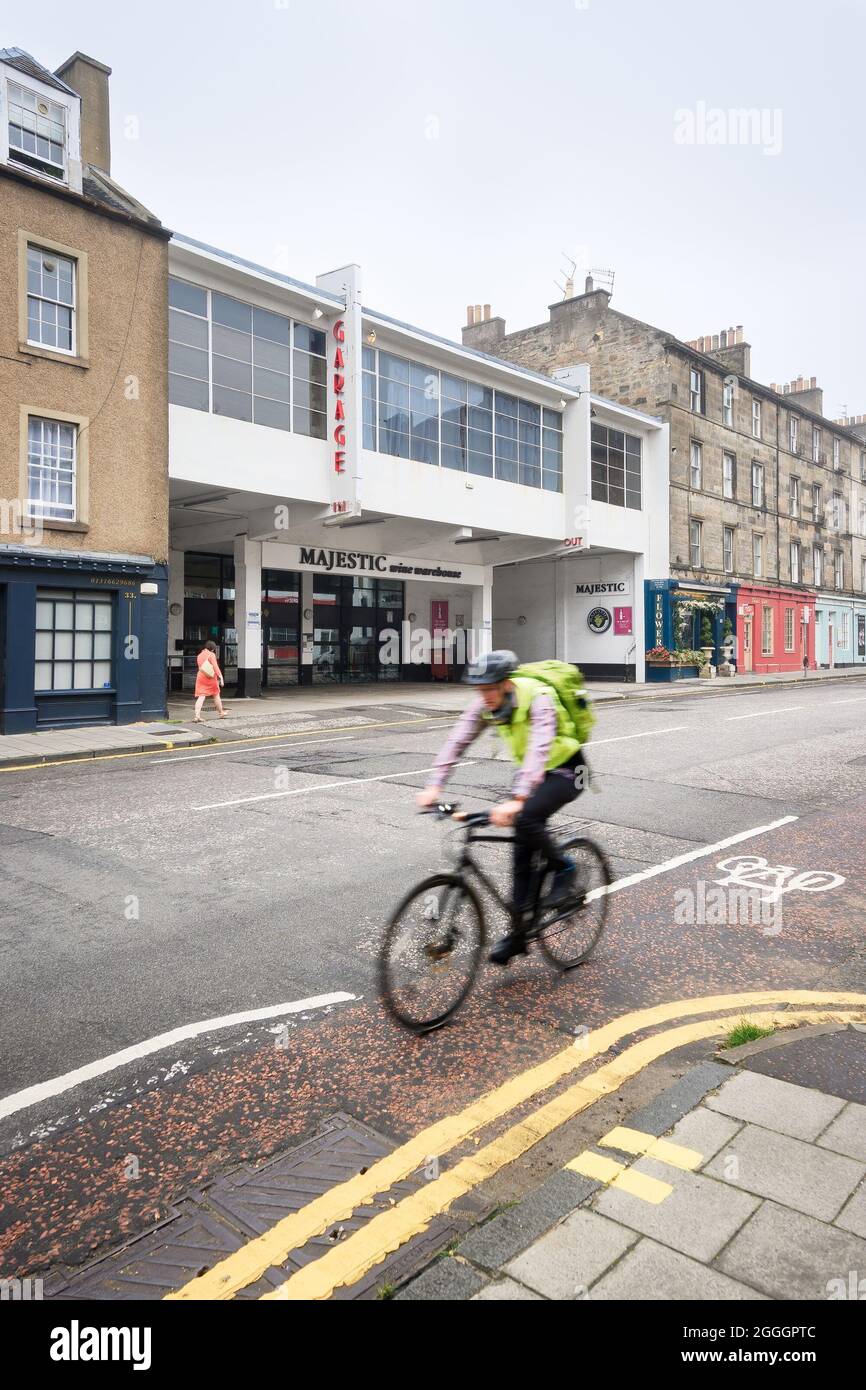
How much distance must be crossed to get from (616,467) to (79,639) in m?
21.6

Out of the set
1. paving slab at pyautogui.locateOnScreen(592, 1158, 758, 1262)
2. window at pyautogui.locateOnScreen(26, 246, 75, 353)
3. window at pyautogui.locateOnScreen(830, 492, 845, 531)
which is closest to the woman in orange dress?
window at pyautogui.locateOnScreen(26, 246, 75, 353)

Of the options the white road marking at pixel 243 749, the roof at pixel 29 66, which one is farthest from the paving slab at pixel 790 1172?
the roof at pixel 29 66

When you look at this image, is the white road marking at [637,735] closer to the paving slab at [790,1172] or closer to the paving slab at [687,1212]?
the paving slab at [790,1172]

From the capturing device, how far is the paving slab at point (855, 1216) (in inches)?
97.3

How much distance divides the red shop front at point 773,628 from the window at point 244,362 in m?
23.1

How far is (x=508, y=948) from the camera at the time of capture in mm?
4336

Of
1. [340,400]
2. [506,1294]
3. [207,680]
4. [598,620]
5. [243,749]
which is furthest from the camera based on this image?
[598,620]

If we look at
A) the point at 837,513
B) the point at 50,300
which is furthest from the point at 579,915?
the point at 837,513

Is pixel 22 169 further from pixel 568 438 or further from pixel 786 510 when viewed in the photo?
pixel 786 510

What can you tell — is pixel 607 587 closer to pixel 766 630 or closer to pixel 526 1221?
pixel 766 630

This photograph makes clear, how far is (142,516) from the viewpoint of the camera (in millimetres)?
17344

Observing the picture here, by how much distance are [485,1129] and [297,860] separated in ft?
12.8
